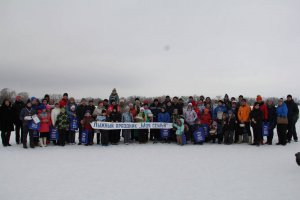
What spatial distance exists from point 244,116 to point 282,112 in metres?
1.42

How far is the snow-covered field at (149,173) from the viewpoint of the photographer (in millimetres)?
5379

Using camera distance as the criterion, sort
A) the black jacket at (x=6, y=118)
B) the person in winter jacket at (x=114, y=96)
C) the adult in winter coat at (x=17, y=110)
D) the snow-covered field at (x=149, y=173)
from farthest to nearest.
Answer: the person in winter jacket at (x=114, y=96) → the adult in winter coat at (x=17, y=110) → the black jacket at (x=6, y=118) → the snow-covered field at (x=149, y=173)

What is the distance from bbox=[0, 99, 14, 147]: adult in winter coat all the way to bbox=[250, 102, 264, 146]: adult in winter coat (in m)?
9.23

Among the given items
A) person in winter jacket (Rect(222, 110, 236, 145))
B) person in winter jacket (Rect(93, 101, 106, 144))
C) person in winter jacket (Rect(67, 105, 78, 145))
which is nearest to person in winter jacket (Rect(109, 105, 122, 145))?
person in winter jacket (Rect(93, 101, 106, 144))

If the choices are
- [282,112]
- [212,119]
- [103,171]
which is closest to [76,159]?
[103,171]

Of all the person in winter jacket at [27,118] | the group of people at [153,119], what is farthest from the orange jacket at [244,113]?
the person in winter jacket at [27,118]

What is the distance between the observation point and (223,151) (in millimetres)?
10062

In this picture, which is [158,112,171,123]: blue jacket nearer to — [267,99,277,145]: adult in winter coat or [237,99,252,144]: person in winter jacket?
[237,99,252,144]: person in winter jacket

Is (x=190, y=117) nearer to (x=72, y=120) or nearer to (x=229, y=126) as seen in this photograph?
(x=229, y=126)

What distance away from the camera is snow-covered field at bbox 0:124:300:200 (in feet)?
17.6

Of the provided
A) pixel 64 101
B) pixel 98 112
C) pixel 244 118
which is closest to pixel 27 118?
pixel 64 101

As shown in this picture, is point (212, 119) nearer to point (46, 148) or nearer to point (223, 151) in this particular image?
point (223, 151)

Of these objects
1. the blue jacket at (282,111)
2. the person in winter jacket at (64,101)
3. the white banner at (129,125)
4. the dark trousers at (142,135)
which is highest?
the person in winter jacket at (64,101)

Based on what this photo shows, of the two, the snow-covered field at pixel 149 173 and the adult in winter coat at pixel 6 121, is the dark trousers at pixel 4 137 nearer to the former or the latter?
the adult in winter coat at pixel 6 121
